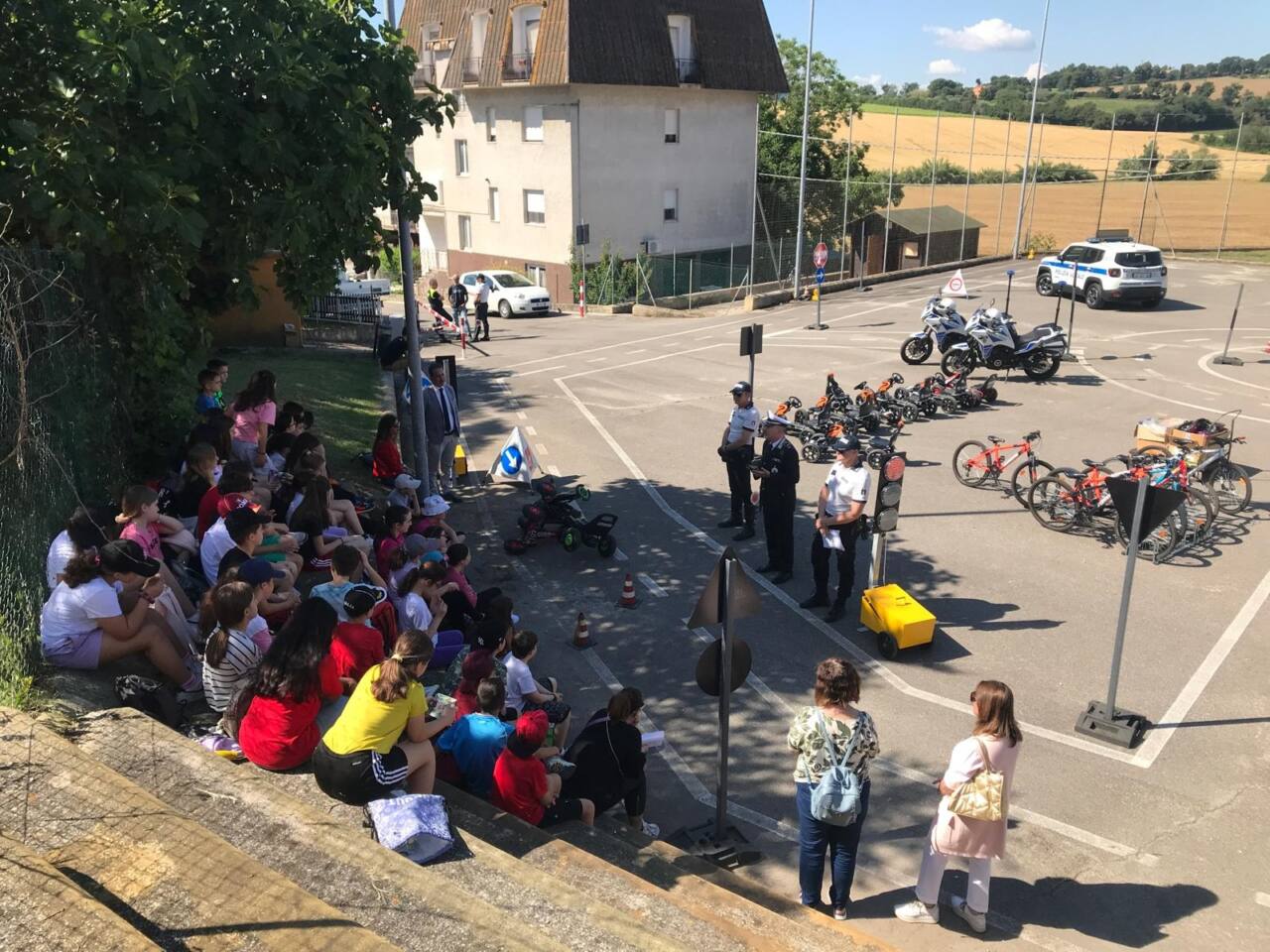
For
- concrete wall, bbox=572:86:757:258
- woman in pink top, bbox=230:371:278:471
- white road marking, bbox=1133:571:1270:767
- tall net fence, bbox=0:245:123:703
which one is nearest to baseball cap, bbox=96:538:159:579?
tall net fence, bbox=0:245:123:703

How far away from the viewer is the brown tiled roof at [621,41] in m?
34.4

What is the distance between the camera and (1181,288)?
32.8 meters

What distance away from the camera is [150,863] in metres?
4.29

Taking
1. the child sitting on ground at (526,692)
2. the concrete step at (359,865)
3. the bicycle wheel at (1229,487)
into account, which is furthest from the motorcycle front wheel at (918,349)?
the concrete step at (359,865)

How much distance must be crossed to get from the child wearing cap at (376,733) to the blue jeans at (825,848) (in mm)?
2273

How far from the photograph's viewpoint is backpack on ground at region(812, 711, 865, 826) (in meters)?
5.34

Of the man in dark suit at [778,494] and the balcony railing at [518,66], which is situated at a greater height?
the balcony railing at [518,66]

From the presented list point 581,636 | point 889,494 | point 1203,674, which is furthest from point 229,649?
point 1203,674

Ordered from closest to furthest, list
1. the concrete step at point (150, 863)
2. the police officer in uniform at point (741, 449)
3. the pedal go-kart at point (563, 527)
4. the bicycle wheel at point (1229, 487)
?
the concrete step at point (150, 863), the pedal go-kart at point (563, 527), the police officer in uniform at point (741, 449), the bicycle wheel at point (1229, 487)

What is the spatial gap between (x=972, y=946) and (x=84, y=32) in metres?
8.56

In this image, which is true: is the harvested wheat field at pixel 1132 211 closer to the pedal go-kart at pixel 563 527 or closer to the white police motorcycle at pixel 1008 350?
the white police motorcycle at pixel 1008 350

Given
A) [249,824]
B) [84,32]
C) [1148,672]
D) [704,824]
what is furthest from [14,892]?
[1148,672]

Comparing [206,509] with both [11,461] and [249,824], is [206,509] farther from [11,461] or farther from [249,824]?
[249,824]

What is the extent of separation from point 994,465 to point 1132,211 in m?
50.8
